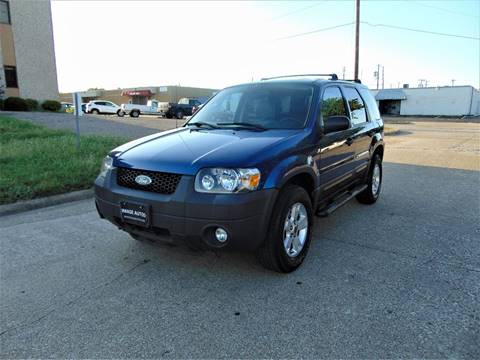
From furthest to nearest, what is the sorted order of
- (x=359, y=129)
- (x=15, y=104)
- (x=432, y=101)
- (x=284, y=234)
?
1. (x=432, y=101)
2. (x=15, y=104)
3. (x=359, y=129)
4. (x=284, y=234)

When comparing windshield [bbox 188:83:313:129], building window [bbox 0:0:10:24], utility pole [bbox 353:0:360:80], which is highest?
building window [bbox 0:0:10:24]

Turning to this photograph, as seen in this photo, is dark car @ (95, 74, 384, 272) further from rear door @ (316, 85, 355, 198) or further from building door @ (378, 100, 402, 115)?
building door @ (378, 100, 402, 115)

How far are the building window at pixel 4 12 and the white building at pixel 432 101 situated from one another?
44531 mm

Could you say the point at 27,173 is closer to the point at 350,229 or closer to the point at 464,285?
the point at 350,229

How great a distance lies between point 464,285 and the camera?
3359 millimetres

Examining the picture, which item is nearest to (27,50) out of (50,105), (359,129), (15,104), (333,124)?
(50,105)

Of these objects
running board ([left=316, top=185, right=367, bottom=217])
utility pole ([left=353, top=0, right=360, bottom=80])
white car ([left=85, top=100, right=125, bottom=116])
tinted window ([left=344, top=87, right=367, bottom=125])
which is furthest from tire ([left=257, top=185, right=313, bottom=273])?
white car ([left=85, top=100, right=125, bottom=116])

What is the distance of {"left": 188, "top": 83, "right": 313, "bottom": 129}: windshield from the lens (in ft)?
13.4

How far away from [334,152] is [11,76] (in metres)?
29.0

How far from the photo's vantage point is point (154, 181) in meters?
3.25

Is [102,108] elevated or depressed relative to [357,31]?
depressed

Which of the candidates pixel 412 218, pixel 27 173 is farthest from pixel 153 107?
pixel 412 218

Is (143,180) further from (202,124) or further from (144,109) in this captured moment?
(144,109)

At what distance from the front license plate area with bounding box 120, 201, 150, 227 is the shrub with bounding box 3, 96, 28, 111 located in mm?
25583
